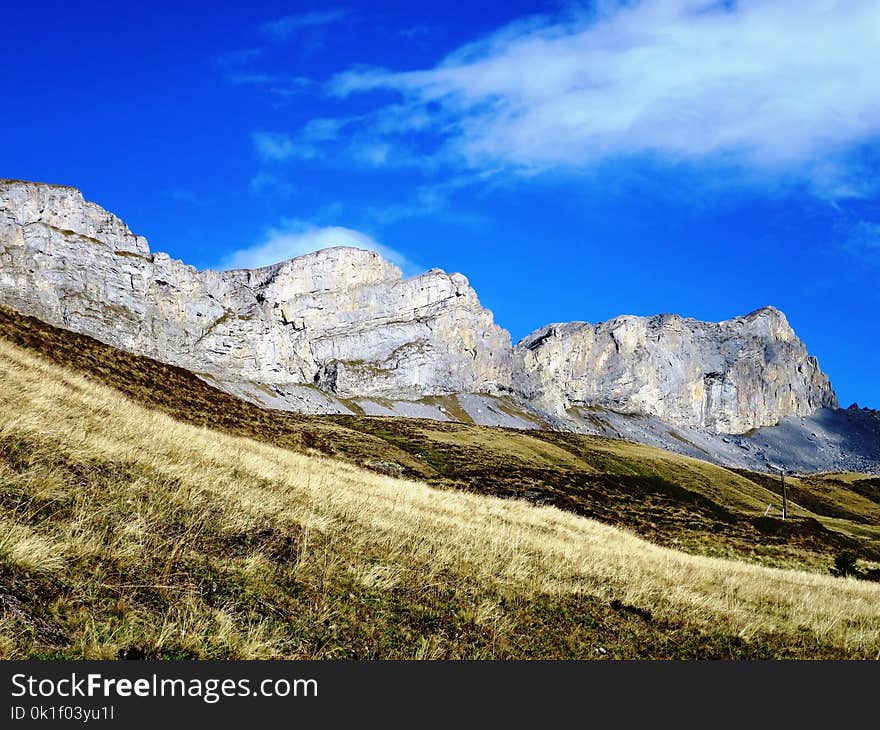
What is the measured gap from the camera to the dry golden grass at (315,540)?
313 inches

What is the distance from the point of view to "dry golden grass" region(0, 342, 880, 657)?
795 centimetres

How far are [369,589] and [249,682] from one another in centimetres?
345

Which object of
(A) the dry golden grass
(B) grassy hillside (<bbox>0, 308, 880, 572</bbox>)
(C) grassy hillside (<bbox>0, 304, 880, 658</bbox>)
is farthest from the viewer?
(B) grassy hillside (<bbox>0, 308, 880, 572</bbox>)

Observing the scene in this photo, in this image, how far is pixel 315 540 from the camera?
1091 centimetres

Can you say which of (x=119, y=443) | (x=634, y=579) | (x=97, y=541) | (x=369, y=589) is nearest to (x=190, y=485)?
(x=119, y=443)

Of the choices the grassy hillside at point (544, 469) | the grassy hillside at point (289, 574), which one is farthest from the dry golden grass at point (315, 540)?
the grassy hillside at point (544, 469)

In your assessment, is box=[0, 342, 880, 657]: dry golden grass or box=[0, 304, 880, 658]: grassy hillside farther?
box=[0, 342, 880, 657]: dry golden grass

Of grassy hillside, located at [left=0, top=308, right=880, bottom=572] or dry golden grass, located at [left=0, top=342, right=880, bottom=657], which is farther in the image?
grassy hillside, located at [left=0, top=308, right=880, bottom=572]

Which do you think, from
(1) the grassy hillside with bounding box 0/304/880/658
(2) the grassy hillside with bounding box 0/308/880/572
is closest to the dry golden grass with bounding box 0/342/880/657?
(1) the grassy hillside with bounding box 0/304/880/658

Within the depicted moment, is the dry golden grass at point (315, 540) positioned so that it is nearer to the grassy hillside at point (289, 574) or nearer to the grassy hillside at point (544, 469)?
the grassy hillside at point (289, 574)

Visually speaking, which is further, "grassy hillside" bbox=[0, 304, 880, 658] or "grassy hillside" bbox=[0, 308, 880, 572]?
"grassy hillside" bbox=[0, 308, 880, 572]

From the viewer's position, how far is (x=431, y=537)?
44.5ft

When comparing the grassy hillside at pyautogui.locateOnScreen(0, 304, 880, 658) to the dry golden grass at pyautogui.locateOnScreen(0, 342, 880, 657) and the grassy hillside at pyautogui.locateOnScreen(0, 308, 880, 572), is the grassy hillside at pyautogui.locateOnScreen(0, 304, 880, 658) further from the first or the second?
the grassy hillside at pyautogui.locateOnScreen(0, 308, 880, 572)

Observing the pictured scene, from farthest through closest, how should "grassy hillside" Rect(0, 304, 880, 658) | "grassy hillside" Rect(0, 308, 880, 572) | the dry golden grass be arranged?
"grassy hillside" Rect(0, 308, 880, 572), the dry golden grass, "grassy hillside" Rect(0, 304, 880, 658)
